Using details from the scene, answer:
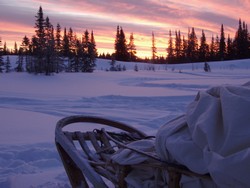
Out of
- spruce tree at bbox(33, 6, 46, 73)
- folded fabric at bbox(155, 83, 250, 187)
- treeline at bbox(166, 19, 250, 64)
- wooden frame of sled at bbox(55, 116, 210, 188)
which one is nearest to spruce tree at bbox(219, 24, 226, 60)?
treeline at bbox(166, 19, 250, 64)

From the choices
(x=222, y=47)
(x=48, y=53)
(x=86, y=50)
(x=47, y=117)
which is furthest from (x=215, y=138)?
(x=222, y=47)

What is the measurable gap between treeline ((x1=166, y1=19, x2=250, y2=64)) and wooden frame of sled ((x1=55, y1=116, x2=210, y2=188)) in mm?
52460

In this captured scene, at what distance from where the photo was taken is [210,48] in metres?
66.9

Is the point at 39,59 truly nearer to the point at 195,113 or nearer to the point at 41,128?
the point at 41,128

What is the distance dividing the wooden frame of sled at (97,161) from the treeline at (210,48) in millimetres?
52460

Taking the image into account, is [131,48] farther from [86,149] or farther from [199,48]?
[86,149]

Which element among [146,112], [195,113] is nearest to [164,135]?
[195,113]

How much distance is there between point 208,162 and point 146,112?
7.89m

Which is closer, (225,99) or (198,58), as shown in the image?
(225,99)

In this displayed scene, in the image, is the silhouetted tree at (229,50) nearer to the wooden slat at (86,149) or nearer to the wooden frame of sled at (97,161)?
the wooden frame of sled at (97,161)

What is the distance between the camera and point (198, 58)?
61469 millimetres

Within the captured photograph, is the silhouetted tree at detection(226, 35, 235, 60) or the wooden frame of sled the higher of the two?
the silhouetted tree at detection(226, 35, 235, 60)

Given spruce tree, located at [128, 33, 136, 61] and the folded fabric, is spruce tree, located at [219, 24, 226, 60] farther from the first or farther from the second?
the folded fabric

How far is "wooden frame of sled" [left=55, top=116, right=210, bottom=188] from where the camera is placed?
2.80 m
